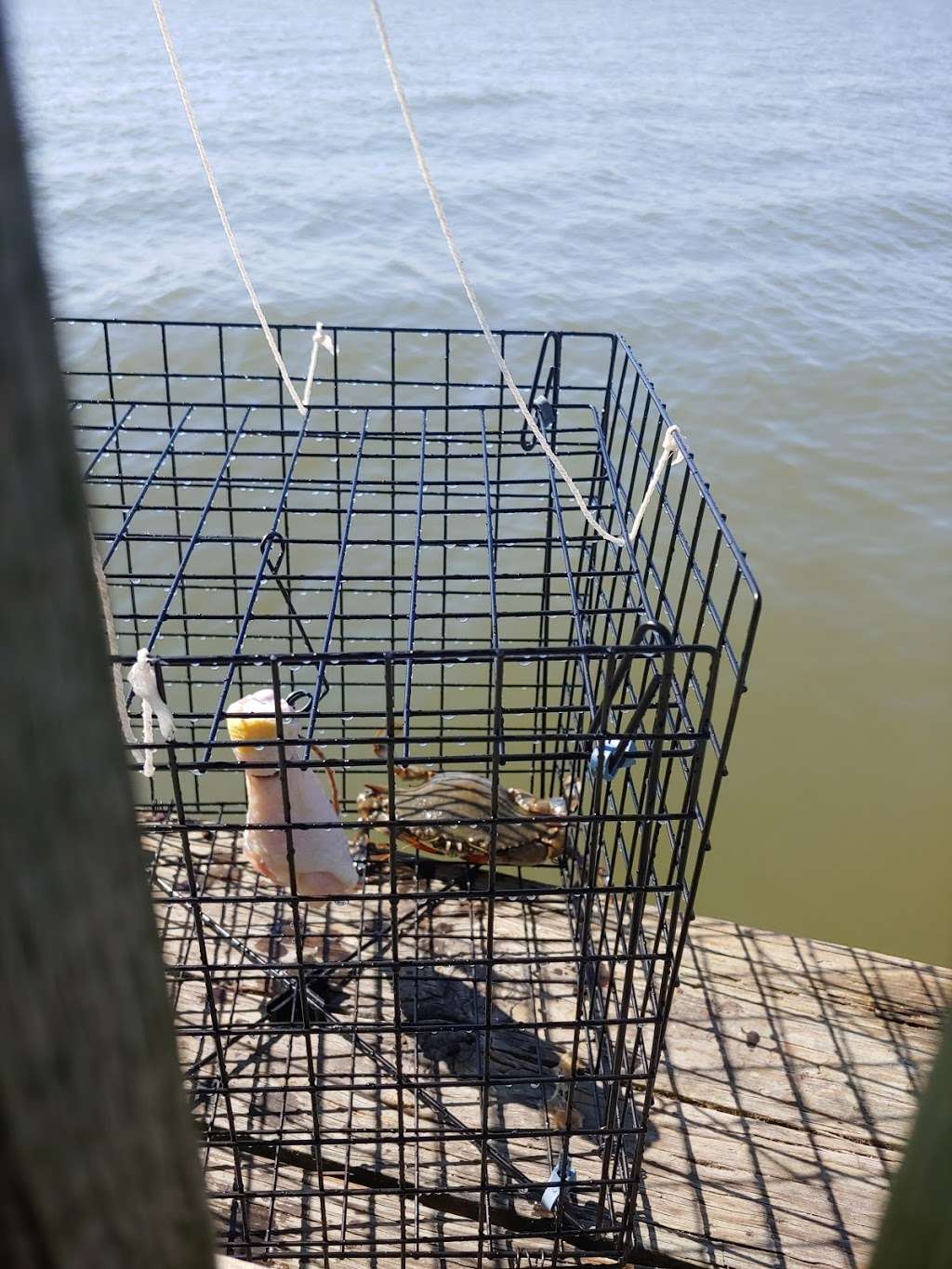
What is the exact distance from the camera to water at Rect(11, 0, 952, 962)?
4.86 meters

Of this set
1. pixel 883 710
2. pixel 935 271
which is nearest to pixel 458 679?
pixel 883 710

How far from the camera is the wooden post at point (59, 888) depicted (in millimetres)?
330

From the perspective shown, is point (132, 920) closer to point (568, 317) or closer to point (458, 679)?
point (458, 679)

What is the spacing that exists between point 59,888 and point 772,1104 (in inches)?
111

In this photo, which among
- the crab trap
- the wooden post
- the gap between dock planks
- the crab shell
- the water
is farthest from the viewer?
the water

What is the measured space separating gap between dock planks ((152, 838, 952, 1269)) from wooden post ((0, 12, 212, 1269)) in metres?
2.12

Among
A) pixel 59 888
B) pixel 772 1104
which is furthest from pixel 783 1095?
pixel 59 888

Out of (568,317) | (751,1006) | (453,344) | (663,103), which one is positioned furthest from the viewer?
(663,103)

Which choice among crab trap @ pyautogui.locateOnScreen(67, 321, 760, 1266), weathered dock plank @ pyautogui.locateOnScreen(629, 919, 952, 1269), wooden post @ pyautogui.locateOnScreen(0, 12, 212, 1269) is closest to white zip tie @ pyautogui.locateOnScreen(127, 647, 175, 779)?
crab trap @ pyautogui.locateOnScreen(67, 321, 760, 1266)

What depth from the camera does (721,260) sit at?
381 inches

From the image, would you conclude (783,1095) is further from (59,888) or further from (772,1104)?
(59,888)

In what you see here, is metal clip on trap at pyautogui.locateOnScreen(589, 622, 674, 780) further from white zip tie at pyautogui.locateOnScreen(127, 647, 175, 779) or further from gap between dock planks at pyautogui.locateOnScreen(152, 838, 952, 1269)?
gap between dock planks at pyautogui.locateOnScreen(152, 838, 952, 1269)

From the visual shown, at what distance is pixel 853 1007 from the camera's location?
3.08m

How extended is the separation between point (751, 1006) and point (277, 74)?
15.4 metres
